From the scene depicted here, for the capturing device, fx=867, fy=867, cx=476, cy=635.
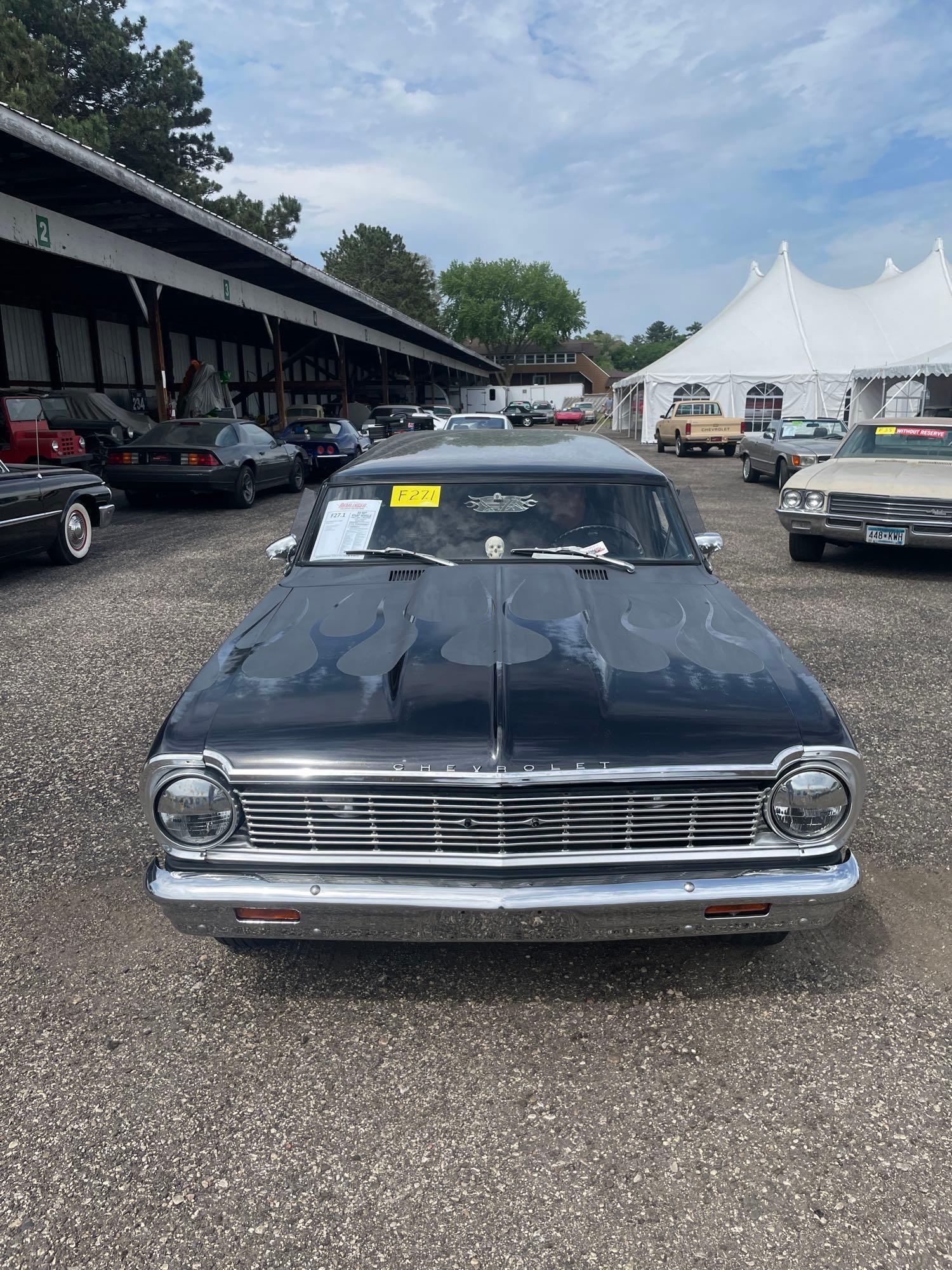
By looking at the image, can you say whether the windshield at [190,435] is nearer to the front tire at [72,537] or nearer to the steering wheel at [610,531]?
the front tire at [72,537]

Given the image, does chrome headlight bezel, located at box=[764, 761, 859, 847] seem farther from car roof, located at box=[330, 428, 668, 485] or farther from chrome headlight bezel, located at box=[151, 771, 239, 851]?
car roof, located at box=[330, 428, 668, 485]

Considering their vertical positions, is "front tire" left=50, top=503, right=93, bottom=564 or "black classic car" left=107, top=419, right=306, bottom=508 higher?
"black classic car" left=107, top=419, right=306, bottom=508

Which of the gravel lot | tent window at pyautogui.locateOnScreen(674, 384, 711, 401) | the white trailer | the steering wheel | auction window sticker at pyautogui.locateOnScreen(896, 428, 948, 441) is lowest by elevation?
the gravel lot

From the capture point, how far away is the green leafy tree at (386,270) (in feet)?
249

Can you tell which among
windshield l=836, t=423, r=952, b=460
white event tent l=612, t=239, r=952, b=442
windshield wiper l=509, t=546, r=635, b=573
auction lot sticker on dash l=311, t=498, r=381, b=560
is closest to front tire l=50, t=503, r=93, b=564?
auction lot sticker on dash l=311, t=498, r=381, b=560

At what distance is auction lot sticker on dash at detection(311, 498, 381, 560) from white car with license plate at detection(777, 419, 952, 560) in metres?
6.36

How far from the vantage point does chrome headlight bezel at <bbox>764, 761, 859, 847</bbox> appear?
231 cm

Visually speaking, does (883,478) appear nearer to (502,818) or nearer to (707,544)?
(707,544)

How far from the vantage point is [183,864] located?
2.35 metres

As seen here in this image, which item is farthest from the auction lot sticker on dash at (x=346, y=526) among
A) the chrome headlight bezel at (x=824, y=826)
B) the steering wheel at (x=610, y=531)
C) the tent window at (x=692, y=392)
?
the tent window at (x=692, y=392)

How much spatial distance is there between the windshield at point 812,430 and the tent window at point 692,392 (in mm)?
14690

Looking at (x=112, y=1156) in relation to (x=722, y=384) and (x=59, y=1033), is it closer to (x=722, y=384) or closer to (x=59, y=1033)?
(x=59, y=1033)

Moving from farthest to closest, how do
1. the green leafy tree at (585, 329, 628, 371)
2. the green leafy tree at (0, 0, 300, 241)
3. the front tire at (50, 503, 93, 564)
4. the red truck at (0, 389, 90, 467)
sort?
1. the green leafy tree at (585, 329, 628, 371)
2. the green leafy tree at (0, 0, 300, 241)
3. the red truck at (0, 389, 90, 467)
4. the front tire at (50, 503, 93, 564)

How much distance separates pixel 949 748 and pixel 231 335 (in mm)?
30243
